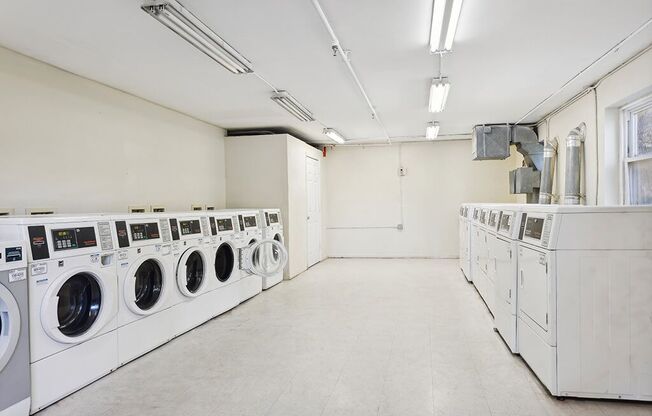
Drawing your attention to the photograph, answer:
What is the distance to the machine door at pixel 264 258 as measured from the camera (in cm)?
531

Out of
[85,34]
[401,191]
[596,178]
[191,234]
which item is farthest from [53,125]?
[401,191]

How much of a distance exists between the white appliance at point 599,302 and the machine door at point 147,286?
3092mm

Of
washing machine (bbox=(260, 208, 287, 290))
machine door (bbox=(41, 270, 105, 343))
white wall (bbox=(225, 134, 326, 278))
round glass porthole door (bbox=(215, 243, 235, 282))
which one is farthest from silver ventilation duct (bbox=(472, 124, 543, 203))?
machine door (bbox=(41, 270, 105, 343))

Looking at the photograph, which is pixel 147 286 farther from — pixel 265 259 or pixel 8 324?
pixel 265 259

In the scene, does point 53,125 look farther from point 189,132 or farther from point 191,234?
point 189,132

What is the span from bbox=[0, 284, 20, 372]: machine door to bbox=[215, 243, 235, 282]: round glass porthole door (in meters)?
2.58

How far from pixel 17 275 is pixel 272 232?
3829 millimetres

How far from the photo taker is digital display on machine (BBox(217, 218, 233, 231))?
188 inches

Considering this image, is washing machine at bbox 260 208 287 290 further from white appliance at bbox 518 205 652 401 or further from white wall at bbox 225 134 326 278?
white appliance at bbox 518 205 652 401

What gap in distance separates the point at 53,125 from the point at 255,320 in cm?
273

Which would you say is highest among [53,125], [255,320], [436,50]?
[436,50]

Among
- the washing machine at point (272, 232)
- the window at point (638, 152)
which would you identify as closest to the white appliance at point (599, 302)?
the window at point (638, 152)

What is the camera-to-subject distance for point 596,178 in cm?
459

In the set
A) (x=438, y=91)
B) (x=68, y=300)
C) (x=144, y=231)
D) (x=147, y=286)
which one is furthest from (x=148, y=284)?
(x=438, y=91)
